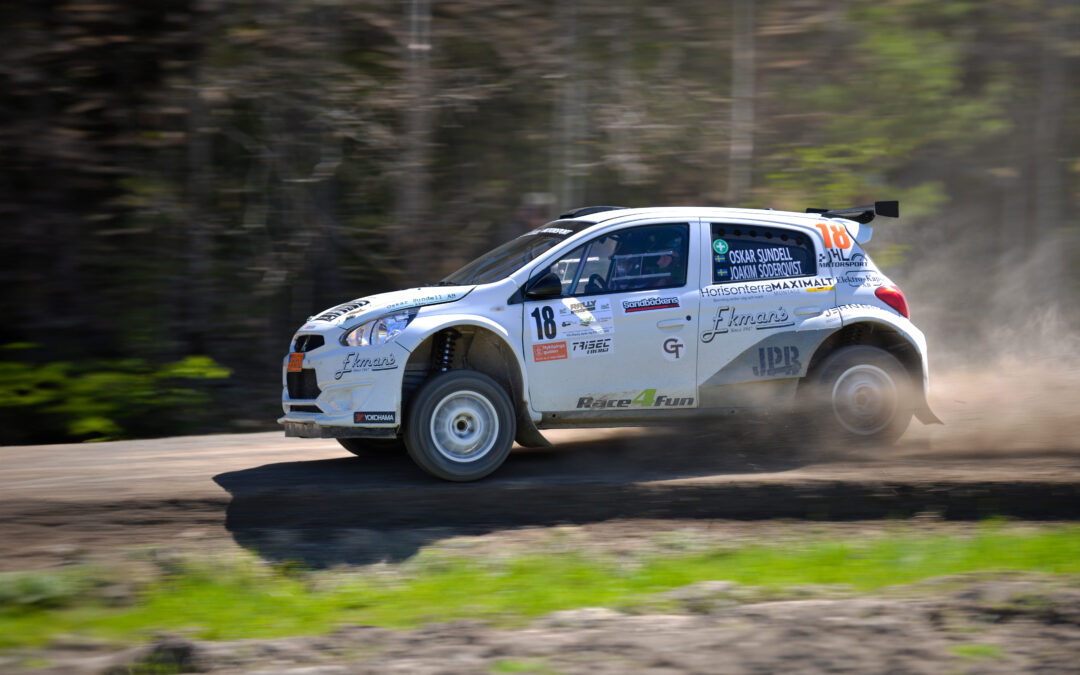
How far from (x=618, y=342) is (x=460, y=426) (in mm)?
1317

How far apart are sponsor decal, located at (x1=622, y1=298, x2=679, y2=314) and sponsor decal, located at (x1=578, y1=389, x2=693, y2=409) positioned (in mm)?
613

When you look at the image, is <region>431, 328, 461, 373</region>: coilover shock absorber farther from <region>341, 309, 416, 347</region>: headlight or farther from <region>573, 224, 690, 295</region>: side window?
<region>573, 224, 690, 295</region>: side window

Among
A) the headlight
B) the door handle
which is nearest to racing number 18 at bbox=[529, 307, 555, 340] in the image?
the door handle

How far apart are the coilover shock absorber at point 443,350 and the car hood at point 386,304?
0.27 metres

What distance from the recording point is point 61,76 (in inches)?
480

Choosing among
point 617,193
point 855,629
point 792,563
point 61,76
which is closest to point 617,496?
point 792,563

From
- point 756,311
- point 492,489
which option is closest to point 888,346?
point 756,311

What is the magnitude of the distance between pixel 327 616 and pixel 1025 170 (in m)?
16.0

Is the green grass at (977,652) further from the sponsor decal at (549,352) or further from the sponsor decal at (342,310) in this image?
the sponsor decal at (342,310)

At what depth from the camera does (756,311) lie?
814cm

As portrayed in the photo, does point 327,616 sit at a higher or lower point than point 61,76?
lower

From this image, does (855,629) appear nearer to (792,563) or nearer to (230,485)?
(792,563)

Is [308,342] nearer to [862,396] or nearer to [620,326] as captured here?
[620,326]

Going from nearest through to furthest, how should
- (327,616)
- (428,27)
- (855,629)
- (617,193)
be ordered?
(855,629) < (327,616) < (428,27) < (617,193)
